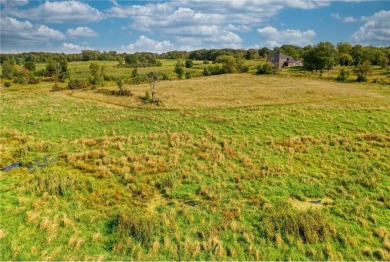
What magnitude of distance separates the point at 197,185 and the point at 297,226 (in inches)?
305

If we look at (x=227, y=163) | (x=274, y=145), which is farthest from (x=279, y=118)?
(x=227, y=163)

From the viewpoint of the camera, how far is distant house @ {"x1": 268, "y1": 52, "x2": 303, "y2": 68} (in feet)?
379

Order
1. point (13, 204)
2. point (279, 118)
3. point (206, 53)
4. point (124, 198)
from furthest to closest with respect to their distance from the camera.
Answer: point (206, 53), point (279, 118), point (124, 198), point (13, 204)

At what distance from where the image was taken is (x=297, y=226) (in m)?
15.8

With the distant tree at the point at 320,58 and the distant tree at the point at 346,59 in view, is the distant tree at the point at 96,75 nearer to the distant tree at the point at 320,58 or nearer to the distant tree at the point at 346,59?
the distant tree at the point at 320,58

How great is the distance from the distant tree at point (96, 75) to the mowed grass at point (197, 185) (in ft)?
116

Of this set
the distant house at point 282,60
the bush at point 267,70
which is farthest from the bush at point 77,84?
the distant house at point 282,60

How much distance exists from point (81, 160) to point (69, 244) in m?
12.4

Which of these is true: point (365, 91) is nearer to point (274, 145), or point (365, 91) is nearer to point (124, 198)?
point (274, 145)

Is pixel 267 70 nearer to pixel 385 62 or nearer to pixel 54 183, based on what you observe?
pixel 385 62

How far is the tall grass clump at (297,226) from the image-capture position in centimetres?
1523

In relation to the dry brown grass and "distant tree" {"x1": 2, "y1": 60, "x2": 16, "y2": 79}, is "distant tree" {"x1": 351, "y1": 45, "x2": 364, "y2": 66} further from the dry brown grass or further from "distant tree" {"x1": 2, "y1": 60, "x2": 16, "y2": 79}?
"distant tree" {"x1": 2, "y1": 60, "x2": 16, "y2": 79}

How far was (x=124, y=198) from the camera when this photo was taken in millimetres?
19312

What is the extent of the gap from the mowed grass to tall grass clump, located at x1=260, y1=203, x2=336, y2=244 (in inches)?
2.7
